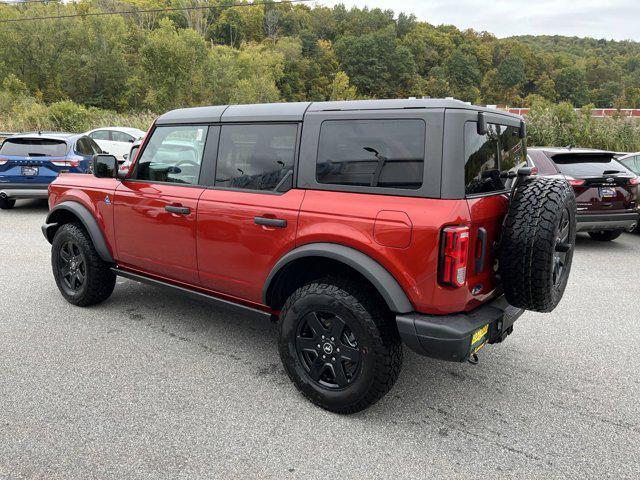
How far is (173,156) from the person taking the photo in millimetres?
3926

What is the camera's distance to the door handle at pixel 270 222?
10.1 ft

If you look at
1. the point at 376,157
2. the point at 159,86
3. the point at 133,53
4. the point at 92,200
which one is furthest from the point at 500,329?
the point at 133,53

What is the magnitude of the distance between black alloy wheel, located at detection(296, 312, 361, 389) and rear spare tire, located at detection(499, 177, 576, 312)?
98 cm

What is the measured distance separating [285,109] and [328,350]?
1.60 meters

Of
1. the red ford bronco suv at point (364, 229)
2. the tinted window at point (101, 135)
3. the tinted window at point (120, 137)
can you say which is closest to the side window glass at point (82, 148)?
the tinted window at point (120, 137)

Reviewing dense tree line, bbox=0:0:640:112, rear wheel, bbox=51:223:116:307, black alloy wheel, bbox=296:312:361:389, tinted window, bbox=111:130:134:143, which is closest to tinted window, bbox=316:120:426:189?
black alloy wheel, bbox=296:312:361:389

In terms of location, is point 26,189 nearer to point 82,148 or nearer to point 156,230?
point 82,148

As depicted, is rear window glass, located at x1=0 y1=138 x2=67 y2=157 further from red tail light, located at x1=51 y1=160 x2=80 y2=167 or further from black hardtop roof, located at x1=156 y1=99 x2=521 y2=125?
black hardtop roof, located at x1=156 y1=99 x2=521 y2=125

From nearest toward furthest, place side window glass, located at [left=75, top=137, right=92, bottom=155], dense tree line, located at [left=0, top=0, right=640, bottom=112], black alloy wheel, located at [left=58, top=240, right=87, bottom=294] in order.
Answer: black alloy wheel, located at [left=58, top=240, right=87, bottom=294]
side window glass, located at [left=75, top=137, right=92, bottom=155]
dense tree line, located at [left=0, top=0, right=640, bottom=112]

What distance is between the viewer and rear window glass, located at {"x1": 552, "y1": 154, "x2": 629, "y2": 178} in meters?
7.41

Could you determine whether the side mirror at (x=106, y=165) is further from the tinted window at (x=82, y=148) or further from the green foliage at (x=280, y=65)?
the green foliage at (x=280, y=65)

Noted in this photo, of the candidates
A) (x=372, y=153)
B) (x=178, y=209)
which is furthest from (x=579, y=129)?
(x=178, y=209)

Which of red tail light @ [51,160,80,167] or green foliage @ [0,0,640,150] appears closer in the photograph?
red tail light @ [51,160,80,167]

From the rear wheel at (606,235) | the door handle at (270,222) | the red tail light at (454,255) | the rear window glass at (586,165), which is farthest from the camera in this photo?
the rear wheel at (606,235)
